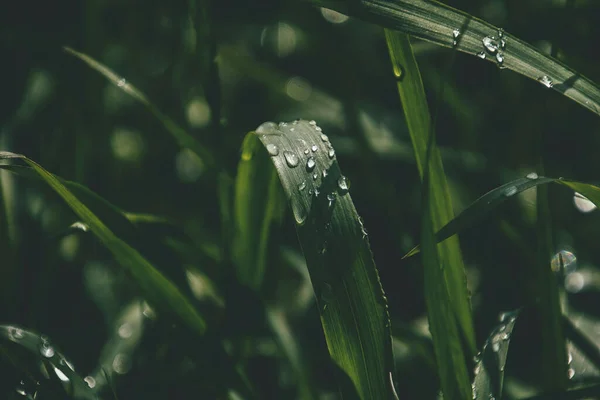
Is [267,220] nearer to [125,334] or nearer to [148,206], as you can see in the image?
[125,334]

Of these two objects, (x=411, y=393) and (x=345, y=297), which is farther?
(x=411, y=393)

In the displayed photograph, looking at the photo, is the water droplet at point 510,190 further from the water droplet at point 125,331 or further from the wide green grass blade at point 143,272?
the water droplet at point 125,331

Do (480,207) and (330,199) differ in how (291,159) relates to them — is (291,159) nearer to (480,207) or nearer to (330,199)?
(330,199)

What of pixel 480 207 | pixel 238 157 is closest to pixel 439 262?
pixel 480 207

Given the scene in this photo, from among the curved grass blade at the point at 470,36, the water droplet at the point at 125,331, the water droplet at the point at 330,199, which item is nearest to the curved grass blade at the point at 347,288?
the water droplet at the point at 330,199

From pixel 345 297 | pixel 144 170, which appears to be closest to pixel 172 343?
pixel 345 297

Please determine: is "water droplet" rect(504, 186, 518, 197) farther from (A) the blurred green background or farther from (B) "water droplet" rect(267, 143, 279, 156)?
(B) "water droplet" rect(267, 143, 279, 156)

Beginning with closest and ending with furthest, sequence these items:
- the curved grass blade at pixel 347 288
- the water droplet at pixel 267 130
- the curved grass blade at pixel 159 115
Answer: the curved grass blade at pixel 347 288
the water droplet at pixel 267 130
the curved grass blade at pixel 159 115
